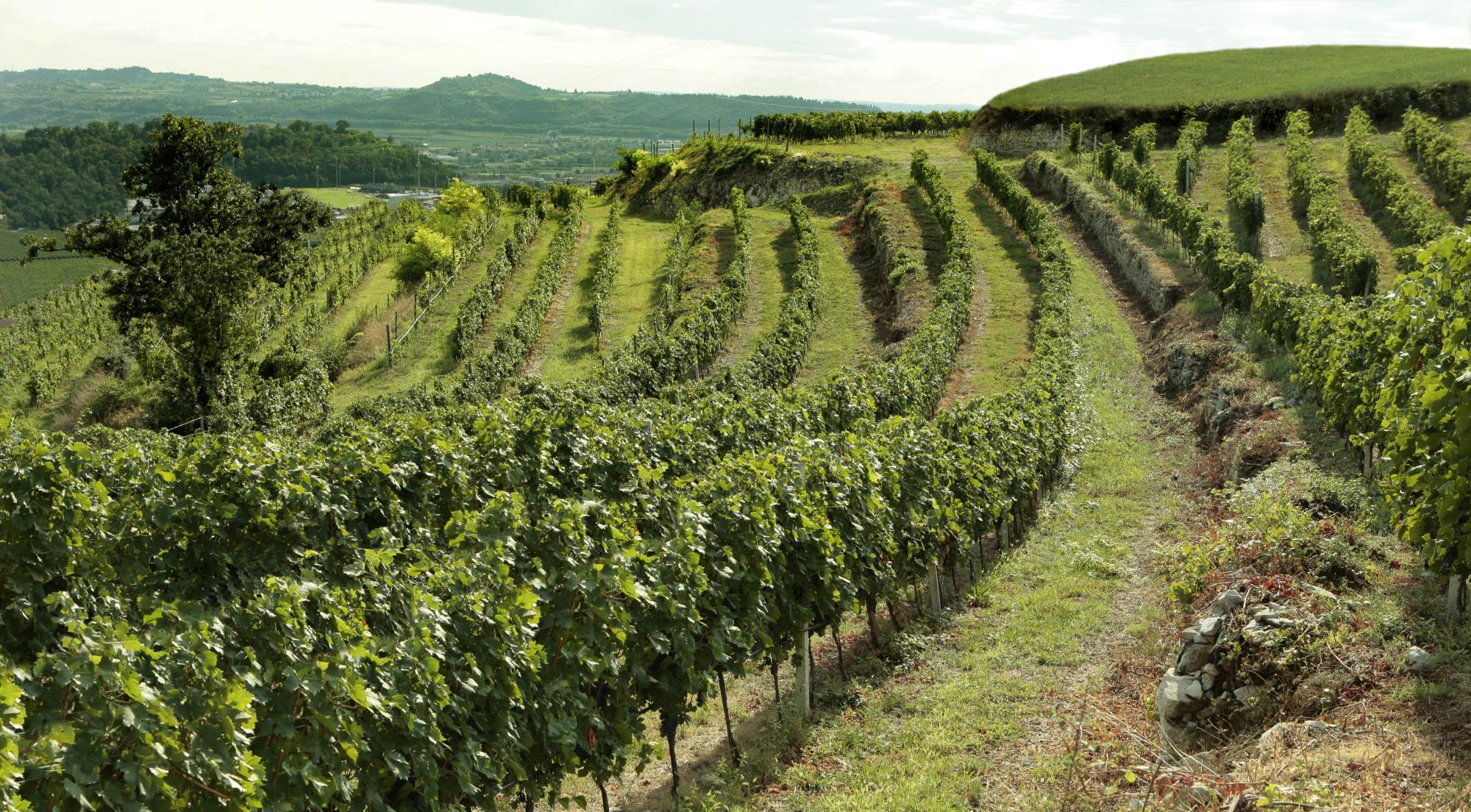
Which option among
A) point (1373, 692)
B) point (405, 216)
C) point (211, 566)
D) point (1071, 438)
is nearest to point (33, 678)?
point (211, 566)

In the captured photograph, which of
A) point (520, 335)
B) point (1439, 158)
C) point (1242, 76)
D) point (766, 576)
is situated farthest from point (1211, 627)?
point (1242, 76)

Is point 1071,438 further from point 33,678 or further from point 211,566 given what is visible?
point 33,678

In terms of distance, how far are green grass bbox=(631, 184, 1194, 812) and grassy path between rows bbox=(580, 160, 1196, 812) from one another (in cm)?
2

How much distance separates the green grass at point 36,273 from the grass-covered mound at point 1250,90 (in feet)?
275

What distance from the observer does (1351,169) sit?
50.5m

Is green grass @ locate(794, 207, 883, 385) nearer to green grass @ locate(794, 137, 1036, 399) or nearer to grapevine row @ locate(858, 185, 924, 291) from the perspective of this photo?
grapevine row @ locate(858, 185, 924, 291)

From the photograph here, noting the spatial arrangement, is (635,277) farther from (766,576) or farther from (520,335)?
(766,576)

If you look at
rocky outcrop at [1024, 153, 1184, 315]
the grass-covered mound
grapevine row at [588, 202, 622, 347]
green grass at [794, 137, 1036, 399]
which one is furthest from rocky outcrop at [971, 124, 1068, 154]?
grapevine row at [588, 202, 622, 347]

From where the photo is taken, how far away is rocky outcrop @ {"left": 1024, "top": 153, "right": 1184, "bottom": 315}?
37531 mm

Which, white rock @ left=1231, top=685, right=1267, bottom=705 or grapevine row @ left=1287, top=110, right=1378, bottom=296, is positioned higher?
grapevine row @ left=1287, top=110, right=1378, bottom=296

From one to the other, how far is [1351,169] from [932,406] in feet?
107

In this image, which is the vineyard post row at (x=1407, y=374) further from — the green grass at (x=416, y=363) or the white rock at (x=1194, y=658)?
the green grass at (x=416, y=363)

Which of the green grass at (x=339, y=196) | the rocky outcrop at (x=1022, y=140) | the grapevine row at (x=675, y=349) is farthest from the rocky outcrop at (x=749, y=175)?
the green grass at (x=339, y=196)

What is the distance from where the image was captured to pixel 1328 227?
36938 mm
